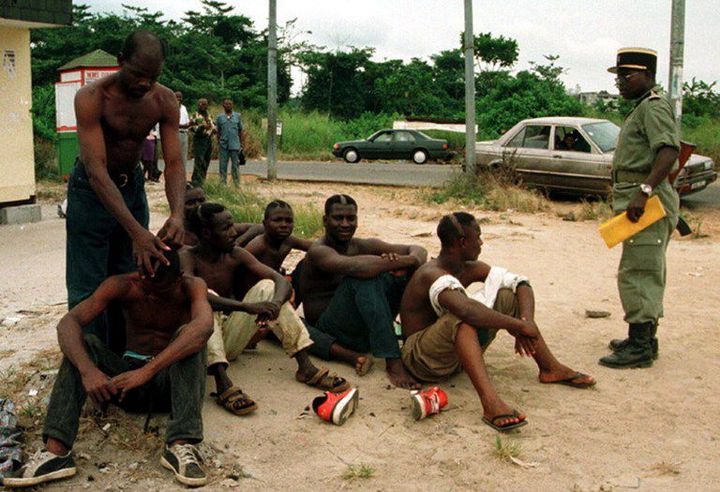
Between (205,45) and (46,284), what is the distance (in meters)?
32.0

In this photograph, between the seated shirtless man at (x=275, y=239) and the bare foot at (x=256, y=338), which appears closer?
the bare foot at (x=256, y=338)

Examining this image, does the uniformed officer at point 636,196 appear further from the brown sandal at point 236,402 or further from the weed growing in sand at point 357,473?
the brown sandal at point 236,402

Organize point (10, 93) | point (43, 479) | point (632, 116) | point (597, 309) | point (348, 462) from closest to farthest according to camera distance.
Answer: point (43, 479), point (348, 462), point (632, 116), point (597, 309), point (10, 93)

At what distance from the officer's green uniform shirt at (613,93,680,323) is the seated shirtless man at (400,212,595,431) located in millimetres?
673

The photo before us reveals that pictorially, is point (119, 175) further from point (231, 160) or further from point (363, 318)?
point (231, 160)

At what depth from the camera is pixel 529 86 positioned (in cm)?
2859

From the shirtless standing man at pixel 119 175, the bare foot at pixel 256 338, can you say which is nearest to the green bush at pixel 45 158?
the bare foot at pixel 256 338

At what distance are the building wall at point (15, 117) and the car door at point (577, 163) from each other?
25.1 ft

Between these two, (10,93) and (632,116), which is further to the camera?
(10,93)

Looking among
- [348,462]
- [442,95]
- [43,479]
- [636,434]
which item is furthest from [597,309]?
[442,95]

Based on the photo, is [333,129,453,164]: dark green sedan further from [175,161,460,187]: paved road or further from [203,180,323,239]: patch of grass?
[203,180,323,239]: patch of grass

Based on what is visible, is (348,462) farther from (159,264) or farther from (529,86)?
(529,86)

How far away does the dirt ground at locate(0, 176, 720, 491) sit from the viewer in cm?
370

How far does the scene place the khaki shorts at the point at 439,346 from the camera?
15.0ft
